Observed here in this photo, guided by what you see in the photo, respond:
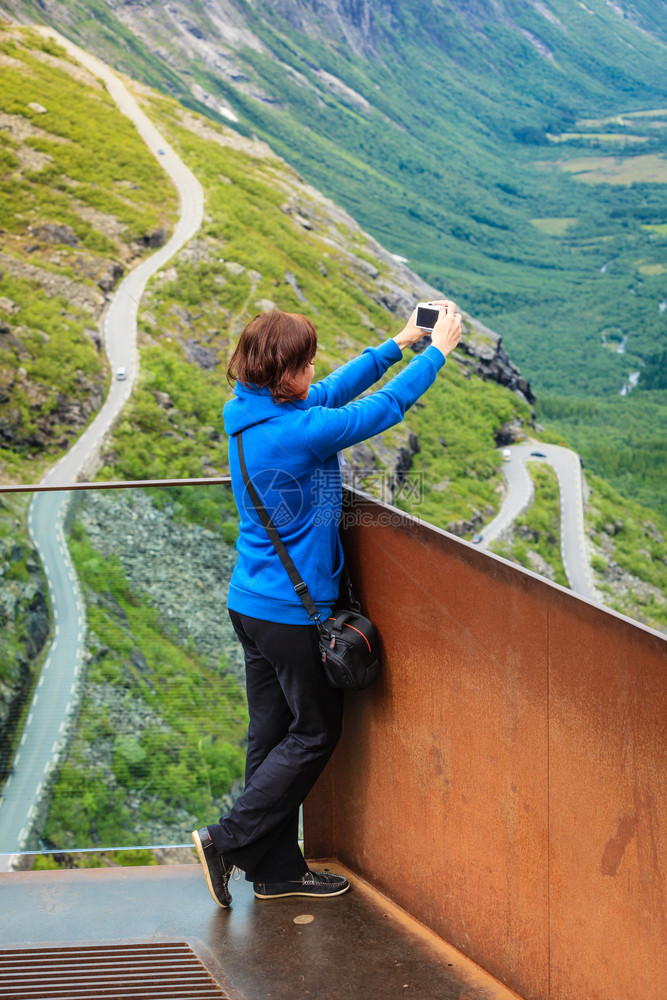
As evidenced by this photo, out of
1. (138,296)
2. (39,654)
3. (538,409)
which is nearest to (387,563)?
(39,654)


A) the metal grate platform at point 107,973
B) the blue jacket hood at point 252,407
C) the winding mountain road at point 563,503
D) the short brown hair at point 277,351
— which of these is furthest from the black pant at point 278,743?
the winding mountain road at point 563,503

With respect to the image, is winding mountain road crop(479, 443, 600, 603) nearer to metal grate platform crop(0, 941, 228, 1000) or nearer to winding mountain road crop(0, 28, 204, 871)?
winding mountain road crop(0, 28, 204, 871)

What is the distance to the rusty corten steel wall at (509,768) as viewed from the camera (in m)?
1.66

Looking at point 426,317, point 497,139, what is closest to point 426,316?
point 426,317

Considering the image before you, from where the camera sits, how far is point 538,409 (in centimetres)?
8775

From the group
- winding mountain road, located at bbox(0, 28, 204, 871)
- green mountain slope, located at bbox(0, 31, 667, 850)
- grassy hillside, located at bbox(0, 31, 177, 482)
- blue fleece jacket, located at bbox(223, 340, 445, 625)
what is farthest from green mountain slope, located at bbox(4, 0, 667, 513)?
blue fleece jacket, located at bbox(223, 340, 445, 625)

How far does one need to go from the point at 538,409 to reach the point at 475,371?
2488 centimetres

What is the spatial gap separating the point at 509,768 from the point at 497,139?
165 metres

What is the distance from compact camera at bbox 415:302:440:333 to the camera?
8.46 ft

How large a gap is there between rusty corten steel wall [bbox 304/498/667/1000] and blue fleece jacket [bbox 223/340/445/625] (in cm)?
18

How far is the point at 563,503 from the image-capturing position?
57.8 m

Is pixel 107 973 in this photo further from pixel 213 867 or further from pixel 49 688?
pixel 49 688

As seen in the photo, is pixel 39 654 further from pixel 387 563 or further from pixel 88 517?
pixel 387 563

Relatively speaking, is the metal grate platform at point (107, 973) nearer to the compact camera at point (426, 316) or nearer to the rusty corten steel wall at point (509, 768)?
the rusty corten steel wall at point (509, 768)
